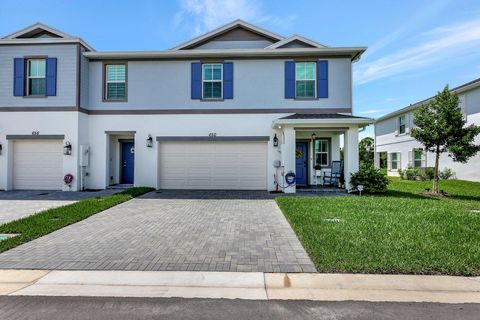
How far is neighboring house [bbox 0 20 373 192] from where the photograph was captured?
1266 centimetres

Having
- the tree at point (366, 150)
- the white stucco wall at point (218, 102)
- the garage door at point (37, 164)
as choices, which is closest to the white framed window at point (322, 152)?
the white stucco wall at point (218, 102)

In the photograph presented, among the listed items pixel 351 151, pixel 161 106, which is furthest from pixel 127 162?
pixel 351 151

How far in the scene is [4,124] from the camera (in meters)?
12.8

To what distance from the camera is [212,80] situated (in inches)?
523

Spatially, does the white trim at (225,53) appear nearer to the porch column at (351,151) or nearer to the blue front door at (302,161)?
the porch column at (351,151)

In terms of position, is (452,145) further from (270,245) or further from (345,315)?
(345,315)

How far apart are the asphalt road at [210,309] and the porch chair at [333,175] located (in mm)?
10478

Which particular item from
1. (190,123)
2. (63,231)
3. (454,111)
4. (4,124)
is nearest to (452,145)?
(454,111)

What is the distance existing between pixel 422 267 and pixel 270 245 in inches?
95.3

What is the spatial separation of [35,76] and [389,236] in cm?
1524

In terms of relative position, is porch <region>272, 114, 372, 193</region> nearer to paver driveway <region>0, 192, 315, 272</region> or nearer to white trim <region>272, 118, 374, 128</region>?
→ white trim <region>272, 118, 374, 128</region>

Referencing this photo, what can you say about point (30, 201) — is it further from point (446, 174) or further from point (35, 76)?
point (446, 174)

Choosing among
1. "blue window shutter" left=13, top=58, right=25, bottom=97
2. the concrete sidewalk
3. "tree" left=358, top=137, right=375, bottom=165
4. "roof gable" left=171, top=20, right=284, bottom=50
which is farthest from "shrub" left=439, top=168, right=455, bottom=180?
"blue window shutter" left=13, top=58, right=25, bottom=97

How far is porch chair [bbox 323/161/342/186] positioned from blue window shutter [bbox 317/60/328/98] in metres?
3.32
